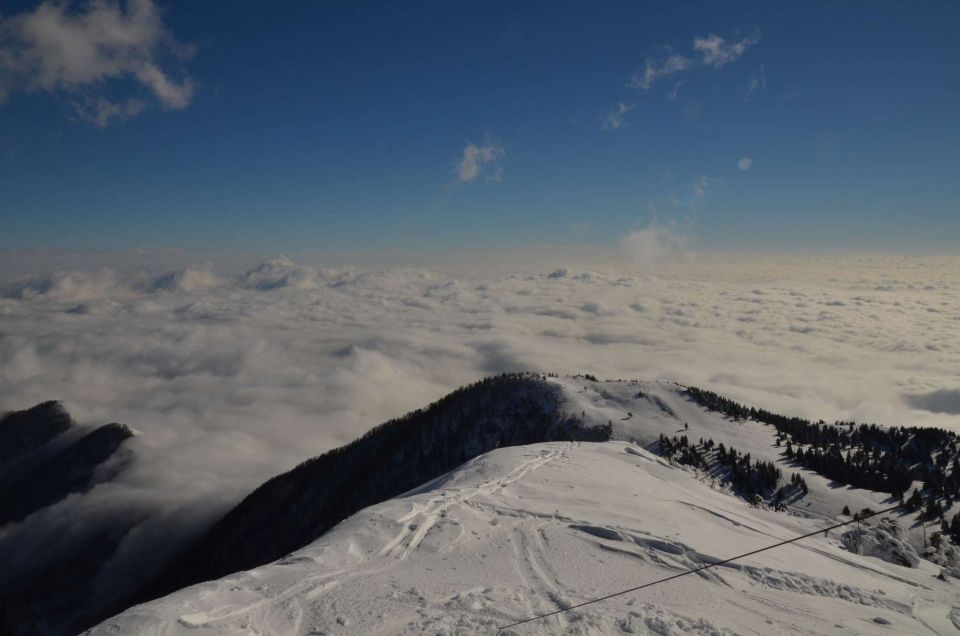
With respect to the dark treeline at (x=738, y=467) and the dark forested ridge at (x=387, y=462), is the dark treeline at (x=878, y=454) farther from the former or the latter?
the dark forested ridge at (x=387, y=462)

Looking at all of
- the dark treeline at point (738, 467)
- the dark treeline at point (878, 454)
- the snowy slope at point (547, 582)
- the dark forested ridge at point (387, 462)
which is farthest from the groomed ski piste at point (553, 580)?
the dark forested ridge at point (387, 462)

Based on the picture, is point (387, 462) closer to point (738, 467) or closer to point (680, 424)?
point (680, 424)

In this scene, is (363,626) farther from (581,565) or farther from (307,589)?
(581,565)

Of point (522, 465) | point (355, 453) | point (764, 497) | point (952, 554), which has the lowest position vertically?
point (355, 453)

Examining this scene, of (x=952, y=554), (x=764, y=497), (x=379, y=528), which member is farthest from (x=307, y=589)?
(x=764, y=497)

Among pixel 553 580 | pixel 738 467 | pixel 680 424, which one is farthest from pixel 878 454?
pixel 553 580

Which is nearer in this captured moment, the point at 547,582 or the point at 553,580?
the point at 547,582

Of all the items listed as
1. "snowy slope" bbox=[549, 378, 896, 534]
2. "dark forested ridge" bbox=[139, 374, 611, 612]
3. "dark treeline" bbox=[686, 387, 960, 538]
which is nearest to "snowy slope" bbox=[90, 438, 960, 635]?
"snowy slope" bbox=[549, 378, 896, 534]
